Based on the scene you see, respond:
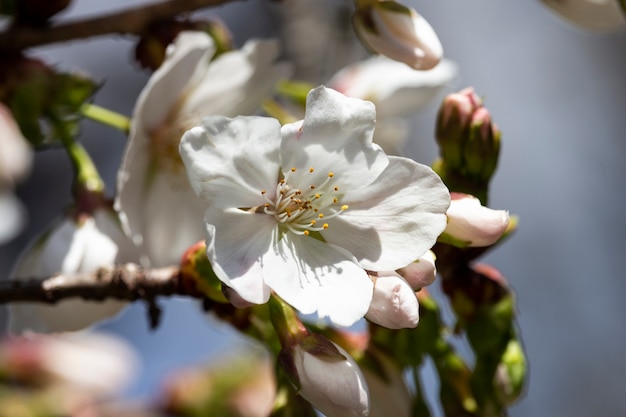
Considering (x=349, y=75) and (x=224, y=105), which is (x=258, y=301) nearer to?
(x=224, y=105)

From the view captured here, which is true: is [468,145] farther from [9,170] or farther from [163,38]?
[9,170]

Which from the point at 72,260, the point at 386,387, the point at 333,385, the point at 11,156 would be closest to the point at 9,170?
the point at 11,156

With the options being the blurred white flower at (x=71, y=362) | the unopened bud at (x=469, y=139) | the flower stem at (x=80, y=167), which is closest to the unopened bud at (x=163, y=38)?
the flower stem at (x=80, y=167)

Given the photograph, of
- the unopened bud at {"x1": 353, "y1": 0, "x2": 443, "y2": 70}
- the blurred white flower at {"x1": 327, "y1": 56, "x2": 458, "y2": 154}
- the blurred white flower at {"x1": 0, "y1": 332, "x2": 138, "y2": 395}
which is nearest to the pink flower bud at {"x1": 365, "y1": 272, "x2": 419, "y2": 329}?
the unopened bud at {"x1": 353, "y1": 0, "x2": 443, "y2": 70}

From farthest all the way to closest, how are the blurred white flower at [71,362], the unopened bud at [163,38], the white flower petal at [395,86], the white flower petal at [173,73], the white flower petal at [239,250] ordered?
the blurred white flower at [71,362] → the white flower petal at [395,86] → the unopened bud at [163,38] → the white flower petal at [173,73] → the white flower petal at [239,250]

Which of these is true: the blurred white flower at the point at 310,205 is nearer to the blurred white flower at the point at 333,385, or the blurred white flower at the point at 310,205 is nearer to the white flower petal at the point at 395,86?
the blurred white flower at the point at 333,385

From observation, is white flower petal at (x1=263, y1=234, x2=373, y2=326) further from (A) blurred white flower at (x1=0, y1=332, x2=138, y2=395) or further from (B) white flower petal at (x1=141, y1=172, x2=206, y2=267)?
(A) blurred white flower at (x1=0, y1=332, x2=138, y2=395)

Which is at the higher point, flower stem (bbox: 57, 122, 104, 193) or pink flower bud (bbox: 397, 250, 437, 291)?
pink flower bud (bbox: 397, 250, 437, 291)
